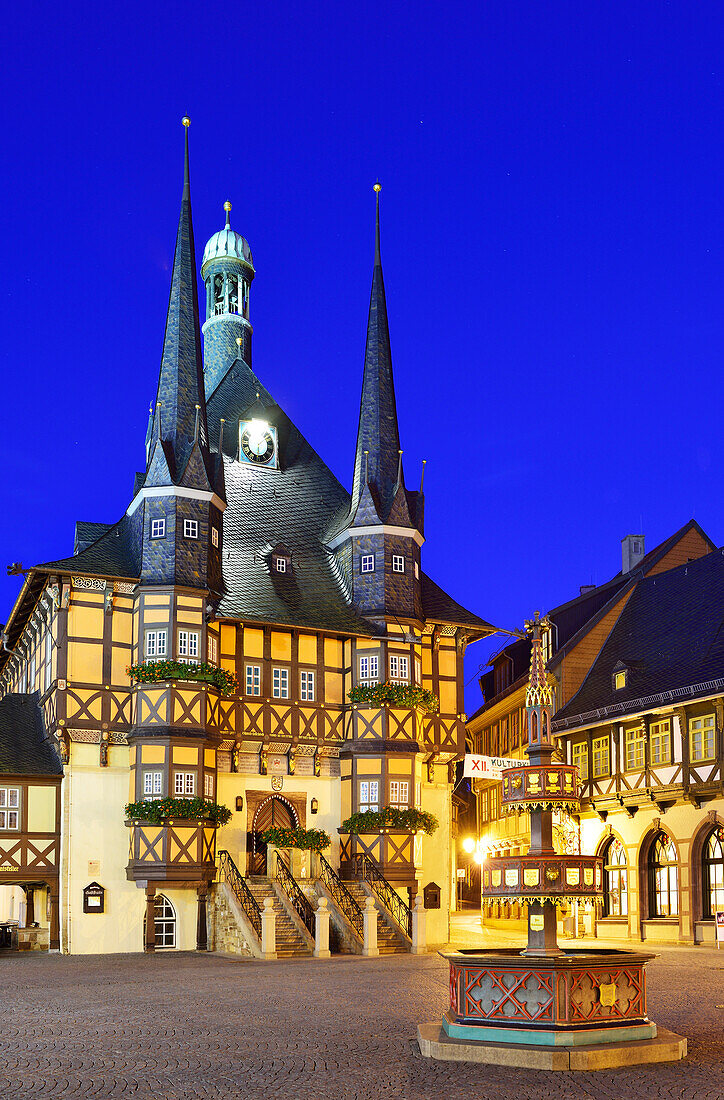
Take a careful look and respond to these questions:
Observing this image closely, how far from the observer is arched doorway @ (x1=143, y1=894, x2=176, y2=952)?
34375mm

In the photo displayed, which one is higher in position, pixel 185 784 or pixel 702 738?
pixel 702 738

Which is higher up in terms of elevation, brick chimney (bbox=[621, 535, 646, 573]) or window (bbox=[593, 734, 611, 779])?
brick chimney (bbox=[621, 535, 646, 573])

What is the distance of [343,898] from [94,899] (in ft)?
22.8

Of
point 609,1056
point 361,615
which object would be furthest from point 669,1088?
point 361,615


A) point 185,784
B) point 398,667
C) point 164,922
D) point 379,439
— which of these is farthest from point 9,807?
point 379,439

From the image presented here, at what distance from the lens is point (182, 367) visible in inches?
1507

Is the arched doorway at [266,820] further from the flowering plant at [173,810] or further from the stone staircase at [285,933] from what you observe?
the stone staircase at [285,933]

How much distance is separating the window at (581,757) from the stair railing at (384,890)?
9185 mm

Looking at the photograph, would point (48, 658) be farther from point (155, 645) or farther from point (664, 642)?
point (664, 642)

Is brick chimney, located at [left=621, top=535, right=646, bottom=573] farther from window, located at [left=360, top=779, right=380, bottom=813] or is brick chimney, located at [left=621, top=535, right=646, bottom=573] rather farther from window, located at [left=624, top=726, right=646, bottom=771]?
window, located at [left=360, top=779, right=380, bottom=813]

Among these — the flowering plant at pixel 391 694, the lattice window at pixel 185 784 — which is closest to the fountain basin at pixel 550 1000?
the lattice window at pixel 185 784

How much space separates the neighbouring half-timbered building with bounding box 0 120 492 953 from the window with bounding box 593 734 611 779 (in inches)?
206

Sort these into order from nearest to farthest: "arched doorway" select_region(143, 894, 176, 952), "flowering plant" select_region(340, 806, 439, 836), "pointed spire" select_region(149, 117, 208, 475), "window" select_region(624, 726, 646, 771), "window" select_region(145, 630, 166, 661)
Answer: "arched doorway" select_region(143, 894, 176, 952) → "window" select_region(145, 630, 166, 661) → "flowering plant" select_region(340, 806, 439, 836) → "pointed spire" select_region(149, 117, 208, 475) → "window" select_region(624, 726, 646, 771)

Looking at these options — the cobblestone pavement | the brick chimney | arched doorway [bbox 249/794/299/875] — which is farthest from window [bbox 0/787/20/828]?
the brick chimney
